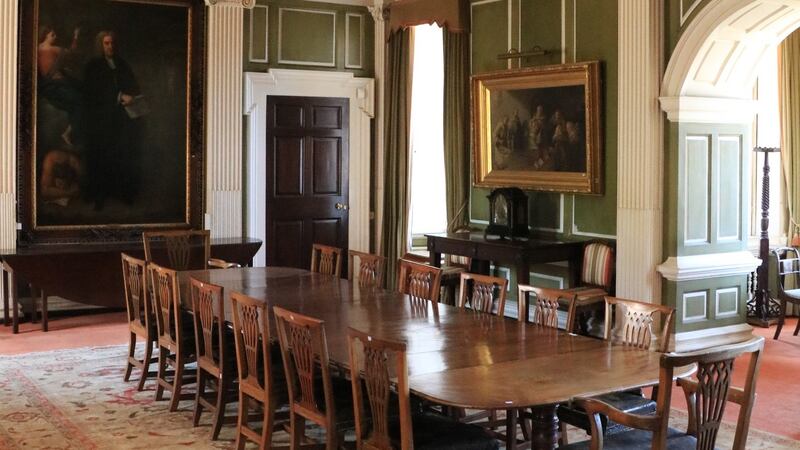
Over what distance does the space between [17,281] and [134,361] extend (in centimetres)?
250

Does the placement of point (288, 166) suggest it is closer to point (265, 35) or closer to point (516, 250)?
point (265, 35)

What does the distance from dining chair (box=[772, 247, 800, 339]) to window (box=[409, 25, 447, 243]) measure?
3.61 metres

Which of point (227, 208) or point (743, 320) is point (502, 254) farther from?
point (227, 208)

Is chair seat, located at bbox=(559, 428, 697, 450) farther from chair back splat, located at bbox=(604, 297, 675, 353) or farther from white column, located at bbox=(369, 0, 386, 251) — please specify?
white column, located at bbox=(369, 0, 386, 251)

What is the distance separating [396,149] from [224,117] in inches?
68.9

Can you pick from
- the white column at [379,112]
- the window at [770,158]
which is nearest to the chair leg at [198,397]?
the white column at [379,112]

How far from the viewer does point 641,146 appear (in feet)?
23.8

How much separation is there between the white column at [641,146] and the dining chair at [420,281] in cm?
213

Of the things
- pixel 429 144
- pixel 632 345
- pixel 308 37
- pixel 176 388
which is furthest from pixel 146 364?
pixel 429 144

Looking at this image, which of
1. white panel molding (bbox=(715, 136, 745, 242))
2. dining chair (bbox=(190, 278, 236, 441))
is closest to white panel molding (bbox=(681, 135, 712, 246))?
white panel molding (bbox=(715, 136, 745, 242))

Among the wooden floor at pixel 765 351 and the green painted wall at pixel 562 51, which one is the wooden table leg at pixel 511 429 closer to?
the wooden floor at pixel 765 351

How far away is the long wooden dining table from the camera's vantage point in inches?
140

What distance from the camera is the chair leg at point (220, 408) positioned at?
520cm

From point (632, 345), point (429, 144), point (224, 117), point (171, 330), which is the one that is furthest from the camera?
point (429, 144)
